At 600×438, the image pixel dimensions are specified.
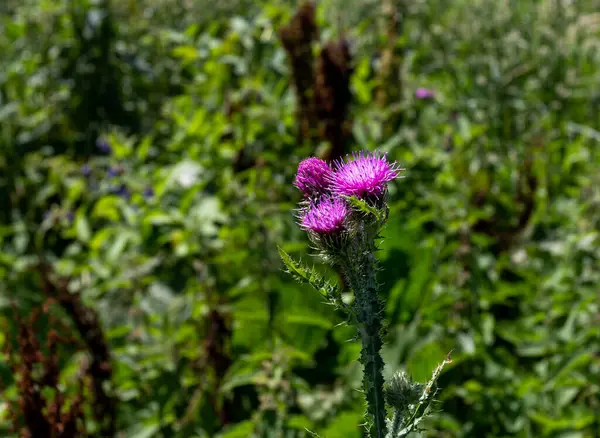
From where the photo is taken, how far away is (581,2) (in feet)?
17.0

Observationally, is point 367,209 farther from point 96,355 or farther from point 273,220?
point 273,220

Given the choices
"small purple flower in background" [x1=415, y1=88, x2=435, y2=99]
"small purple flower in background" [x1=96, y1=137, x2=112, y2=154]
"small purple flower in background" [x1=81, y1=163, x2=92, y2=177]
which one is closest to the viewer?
"small purple flower in background" [x1=415, y1=88, x2=435, y2=99]

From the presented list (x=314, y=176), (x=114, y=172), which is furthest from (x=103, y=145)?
(x=314, y=176)

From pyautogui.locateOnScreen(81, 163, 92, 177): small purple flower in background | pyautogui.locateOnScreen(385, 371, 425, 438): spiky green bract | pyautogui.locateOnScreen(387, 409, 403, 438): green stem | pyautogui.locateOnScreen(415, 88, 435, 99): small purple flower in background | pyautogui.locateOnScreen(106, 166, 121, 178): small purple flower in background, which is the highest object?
pyautogui.locateOnScreen(415, 88, 435, 99): small purple flower in background

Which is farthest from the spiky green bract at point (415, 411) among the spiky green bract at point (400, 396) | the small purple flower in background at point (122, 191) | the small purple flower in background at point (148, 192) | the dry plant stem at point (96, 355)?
the small purple flower in background at point (122, 191)

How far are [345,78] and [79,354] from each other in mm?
1814

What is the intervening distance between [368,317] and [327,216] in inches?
6.9

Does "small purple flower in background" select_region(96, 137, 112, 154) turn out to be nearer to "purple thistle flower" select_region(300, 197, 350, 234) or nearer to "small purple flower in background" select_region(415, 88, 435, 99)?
"small purple flower in background" select_region(415, 88, 435, 99)

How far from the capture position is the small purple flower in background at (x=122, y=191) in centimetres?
344

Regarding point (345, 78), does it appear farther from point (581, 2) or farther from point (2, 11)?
point (2, 11)

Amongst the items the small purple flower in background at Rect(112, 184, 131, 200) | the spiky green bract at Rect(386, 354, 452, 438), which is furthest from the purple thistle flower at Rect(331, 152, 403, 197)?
the small purple flower in background at Rect(112, 184, 131, 200)

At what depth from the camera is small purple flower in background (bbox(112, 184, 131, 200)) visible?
3.44 metres

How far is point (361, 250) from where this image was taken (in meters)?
1.01

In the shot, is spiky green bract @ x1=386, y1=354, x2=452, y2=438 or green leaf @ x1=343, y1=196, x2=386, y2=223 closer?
green leaf @ x1=343, y1=196, x2=386, y2=223
